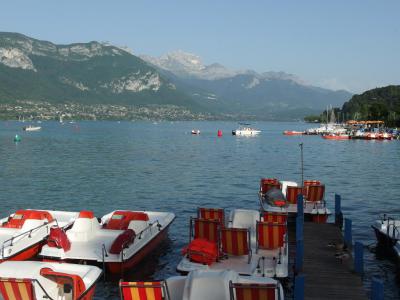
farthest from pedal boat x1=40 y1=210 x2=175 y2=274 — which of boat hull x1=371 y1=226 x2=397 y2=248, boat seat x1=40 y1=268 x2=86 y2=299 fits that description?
A: boat hull x1=371 y1=226 x2=397 y2=248

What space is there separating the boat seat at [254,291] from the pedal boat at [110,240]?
8.36m

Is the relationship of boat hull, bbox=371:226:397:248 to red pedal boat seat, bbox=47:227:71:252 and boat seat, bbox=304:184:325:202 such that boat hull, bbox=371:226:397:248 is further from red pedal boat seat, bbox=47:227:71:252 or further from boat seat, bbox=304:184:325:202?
red pedal boat seat, bbox=47:227:71:252

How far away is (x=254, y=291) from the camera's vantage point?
15336 mm

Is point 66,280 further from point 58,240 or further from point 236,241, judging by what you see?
point 236,241

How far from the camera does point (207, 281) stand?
15.6 metres

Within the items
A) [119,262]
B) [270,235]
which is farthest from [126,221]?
[270,235]

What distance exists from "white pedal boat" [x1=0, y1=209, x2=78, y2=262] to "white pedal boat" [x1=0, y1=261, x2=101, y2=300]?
5579mm

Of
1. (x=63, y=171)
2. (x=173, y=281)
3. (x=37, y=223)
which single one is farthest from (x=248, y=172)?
(x=173, y=281)

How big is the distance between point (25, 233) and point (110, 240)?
417 cm

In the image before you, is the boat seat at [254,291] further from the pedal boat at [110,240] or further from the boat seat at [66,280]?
the pedal boat at [110,240]

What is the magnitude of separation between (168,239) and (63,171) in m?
40.6

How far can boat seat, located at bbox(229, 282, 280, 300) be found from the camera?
15258 millimetres

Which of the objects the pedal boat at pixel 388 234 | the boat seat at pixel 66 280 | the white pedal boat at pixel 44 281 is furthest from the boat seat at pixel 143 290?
the pedal boat at pixel 388 234

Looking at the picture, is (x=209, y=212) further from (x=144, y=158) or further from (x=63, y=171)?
(x=144, y=158)
